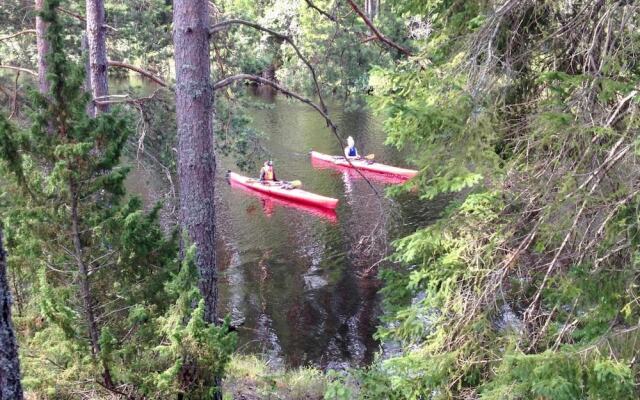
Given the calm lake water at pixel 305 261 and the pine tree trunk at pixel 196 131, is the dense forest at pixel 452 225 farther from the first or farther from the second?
the calm lake water at pixel 305 261

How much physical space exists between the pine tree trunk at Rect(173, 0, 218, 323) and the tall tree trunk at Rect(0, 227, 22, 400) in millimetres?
2176

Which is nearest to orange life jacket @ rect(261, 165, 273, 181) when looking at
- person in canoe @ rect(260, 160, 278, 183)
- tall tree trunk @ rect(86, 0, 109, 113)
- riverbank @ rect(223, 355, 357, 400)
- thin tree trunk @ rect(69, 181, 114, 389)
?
person in canoe @ rect(260, 160, 278, 183)

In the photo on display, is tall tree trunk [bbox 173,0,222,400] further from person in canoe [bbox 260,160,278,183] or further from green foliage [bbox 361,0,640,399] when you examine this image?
person in canoe [bbox 260,160,278,183]

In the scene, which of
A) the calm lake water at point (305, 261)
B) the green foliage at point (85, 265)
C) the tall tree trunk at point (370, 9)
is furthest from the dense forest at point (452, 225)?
the tall tree trunk at point (370, 9)

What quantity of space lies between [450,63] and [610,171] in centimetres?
143

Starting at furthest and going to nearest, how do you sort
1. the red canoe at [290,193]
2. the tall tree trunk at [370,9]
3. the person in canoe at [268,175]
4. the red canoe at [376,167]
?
1. the red canoe at [376,167]
2. the person in canoe at [268,175]
3. the red canoe at [290,193]
4. the tall tree trunk at [370,9]

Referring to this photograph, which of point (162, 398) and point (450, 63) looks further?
point (450, 63)

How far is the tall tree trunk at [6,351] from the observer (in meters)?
2.57

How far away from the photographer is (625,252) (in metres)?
3.45

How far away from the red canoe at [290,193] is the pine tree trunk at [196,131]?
37.0 feet

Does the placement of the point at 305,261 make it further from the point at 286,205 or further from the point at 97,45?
the point at 97,45

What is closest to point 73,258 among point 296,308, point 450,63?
point 450,63

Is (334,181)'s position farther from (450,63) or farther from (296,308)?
(450,63)

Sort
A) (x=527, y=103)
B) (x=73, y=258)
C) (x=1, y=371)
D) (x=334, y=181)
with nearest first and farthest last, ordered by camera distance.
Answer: (x=1, y=371), (x=73, y=258), (x=527, y=103), (x=334, y=181)
